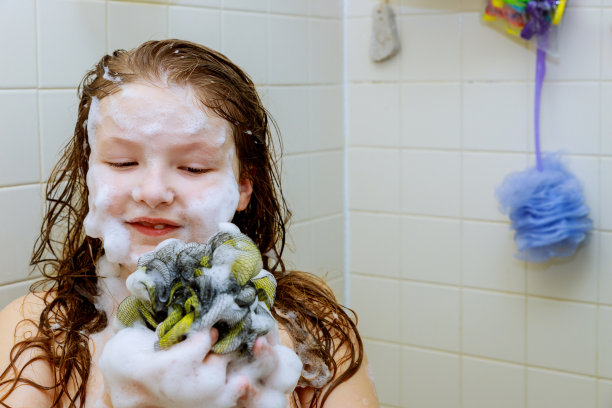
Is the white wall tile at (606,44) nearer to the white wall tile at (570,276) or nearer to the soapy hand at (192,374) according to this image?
the white wall tile at (570,276)

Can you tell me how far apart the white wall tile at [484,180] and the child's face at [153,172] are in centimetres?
90

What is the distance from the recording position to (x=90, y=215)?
3.61 ft

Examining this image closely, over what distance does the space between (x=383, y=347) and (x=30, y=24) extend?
120 centimetres

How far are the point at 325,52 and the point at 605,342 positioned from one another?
0.94 m

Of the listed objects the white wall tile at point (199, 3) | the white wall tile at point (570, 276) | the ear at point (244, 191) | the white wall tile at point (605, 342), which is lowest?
the white wall tile at point (605, 342)

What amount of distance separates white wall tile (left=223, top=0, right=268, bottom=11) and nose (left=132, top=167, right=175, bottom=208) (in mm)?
697

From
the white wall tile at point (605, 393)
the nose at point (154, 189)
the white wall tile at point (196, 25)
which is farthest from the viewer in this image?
the white wall tile at point (605, 393)

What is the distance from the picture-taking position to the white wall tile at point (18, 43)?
4.10ft

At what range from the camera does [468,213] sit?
6.13 feet

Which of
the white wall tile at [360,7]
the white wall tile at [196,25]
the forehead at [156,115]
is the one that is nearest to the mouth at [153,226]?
the forehead at [156,115]

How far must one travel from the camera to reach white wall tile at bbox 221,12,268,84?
165 cm

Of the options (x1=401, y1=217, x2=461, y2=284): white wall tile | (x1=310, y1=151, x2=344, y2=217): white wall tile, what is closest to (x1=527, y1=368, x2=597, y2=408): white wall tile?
(x1=401, y1=217, x2=461, y2=284): white wall tile

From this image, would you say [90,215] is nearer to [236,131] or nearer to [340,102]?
[236,131]

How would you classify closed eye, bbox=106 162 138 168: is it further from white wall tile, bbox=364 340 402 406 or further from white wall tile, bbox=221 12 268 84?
white wall tile, bbox=364 340 402 406
